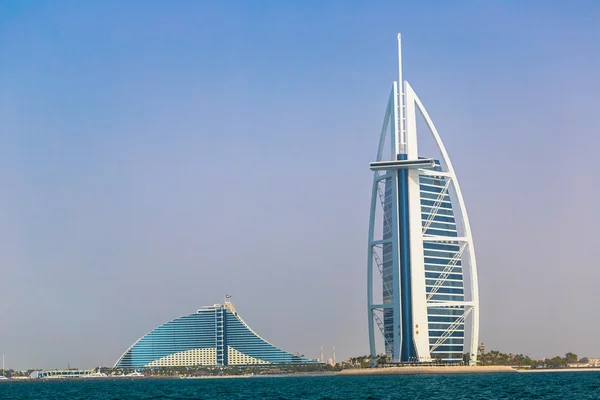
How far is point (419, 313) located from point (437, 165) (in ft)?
76.4

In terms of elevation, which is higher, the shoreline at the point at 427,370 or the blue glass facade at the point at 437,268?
the blue glass facade at the point at 437,268

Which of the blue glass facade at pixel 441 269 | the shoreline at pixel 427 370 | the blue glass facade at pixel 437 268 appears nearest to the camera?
the shoreline at pixel 427 370

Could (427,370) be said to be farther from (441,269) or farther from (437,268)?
(441,269)

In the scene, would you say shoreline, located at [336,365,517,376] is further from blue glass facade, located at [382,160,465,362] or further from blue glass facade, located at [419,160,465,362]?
blue glass facade, located at [419,160,465,362]

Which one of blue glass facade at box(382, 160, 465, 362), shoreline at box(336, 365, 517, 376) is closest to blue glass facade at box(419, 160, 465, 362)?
blue glass facade at box(382, 160, 465, 362)

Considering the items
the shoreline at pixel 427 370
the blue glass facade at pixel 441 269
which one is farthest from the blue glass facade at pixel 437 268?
the shoreline at pixel 427 370

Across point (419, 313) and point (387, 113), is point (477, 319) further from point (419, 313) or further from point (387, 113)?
point (387, 113)

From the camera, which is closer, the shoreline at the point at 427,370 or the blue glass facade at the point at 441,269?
the shoreline at the point at 427,370

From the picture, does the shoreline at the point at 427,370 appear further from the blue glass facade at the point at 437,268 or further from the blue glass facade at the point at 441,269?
the blue glass facade at the point at 441,269

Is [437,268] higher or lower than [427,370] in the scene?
higher

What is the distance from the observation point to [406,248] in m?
153

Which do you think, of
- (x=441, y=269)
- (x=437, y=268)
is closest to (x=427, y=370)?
(x=437, y=268)

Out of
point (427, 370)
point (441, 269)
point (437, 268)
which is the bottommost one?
point (427, 370)

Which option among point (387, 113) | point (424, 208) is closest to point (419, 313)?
point (424, 208)
